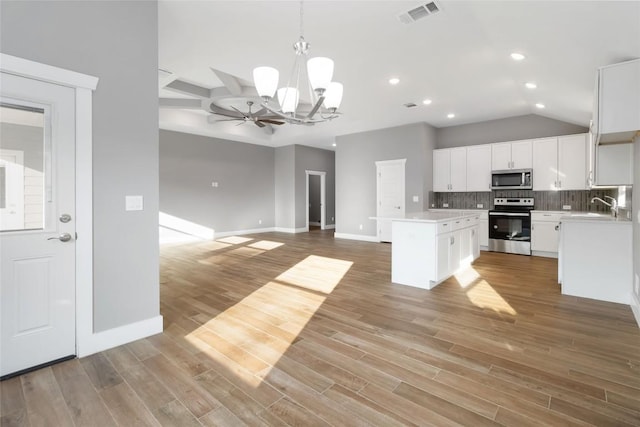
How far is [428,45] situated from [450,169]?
4142 millimetres

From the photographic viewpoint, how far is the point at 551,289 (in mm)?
3867

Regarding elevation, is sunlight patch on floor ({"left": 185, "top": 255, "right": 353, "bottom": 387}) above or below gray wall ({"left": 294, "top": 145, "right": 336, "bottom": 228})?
below

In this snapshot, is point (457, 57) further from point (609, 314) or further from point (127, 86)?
point (127, 86)

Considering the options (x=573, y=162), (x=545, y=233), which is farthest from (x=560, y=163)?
(x=545, y=233)

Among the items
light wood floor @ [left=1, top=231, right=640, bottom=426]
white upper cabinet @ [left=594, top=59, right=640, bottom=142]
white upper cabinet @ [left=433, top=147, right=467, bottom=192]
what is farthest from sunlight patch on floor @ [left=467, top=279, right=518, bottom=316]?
white upper cabinet @ [left=433, top=147, right=467, bottom=192]

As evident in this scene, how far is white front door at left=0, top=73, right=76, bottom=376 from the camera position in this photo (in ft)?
6.55

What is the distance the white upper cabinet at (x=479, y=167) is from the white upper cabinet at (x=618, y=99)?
3918 mm

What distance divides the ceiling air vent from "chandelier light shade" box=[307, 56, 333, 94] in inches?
44.9

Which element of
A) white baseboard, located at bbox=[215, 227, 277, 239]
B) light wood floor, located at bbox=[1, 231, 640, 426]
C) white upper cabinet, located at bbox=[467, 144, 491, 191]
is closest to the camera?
light wood floor, located at bbox=[1, 231, 640, 426]

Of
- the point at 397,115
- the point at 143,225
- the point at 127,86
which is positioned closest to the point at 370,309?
the point at 143,225

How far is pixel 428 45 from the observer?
3.64 meters

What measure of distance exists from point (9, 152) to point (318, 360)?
98.2 inches

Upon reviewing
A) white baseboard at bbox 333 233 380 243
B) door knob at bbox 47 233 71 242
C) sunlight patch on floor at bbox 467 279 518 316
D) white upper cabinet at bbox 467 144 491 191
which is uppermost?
white upper cabinet at bbox 467 144 491 191

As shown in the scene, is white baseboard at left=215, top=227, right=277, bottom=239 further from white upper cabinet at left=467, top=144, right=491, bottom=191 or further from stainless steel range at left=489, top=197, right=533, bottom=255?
stainless steel range at left=489, top=197, right=533, bottom=255
